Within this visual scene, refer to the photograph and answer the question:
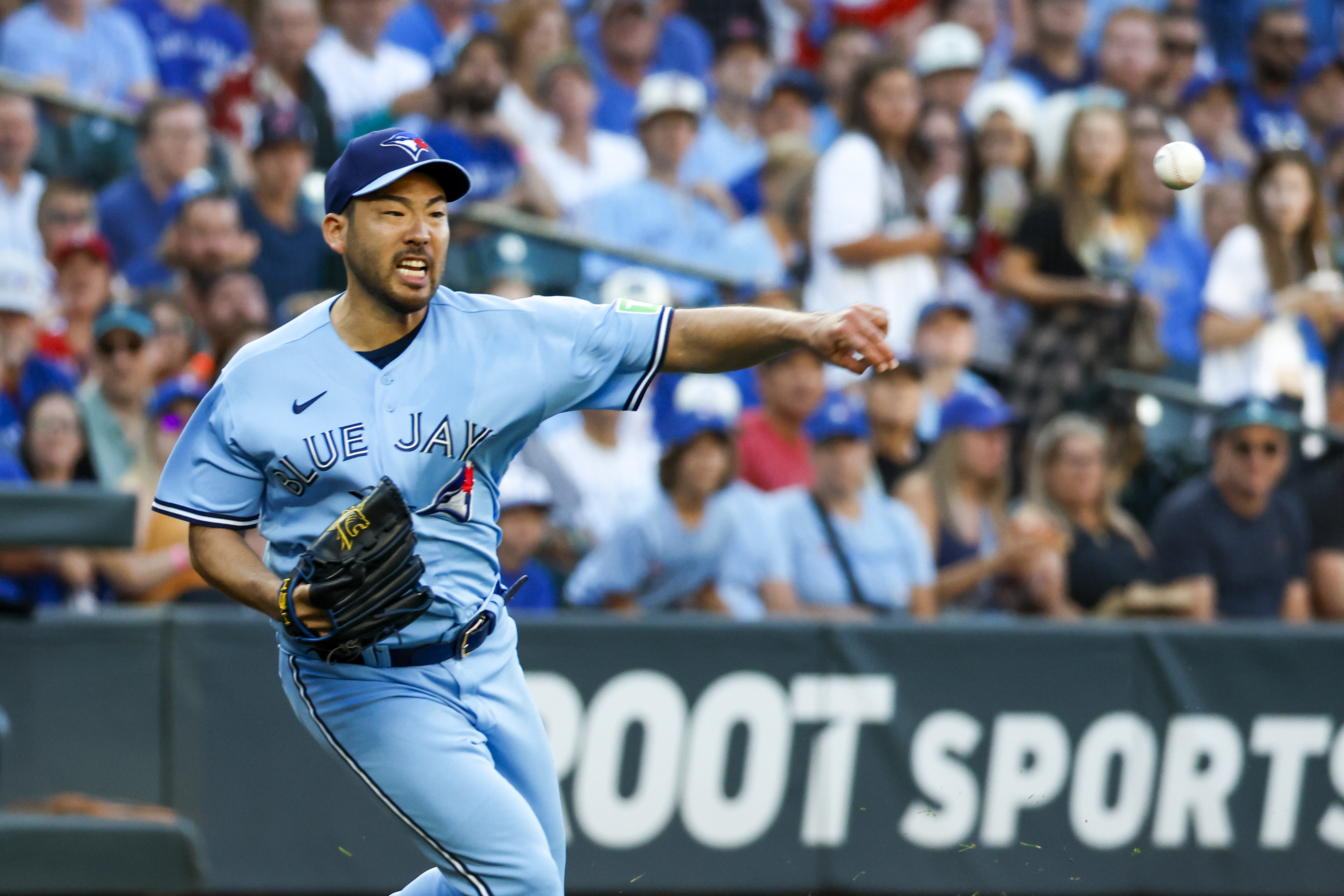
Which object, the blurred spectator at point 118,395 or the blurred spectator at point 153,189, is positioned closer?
the blurred spectator at point 118,395

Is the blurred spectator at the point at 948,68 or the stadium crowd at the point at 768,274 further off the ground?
the blurred spectator at the point at 948,68

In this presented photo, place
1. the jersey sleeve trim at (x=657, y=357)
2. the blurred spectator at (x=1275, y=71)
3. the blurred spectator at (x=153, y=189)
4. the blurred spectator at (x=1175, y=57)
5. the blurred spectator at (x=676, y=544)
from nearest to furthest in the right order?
1. the jersey sleeve trim at (x=657, y=357)
2. the blurred spectator at (x=676, y=544)
3. the blurred spectator at (x=153, y=189)
4. the blurred spectator at (x=1175, y=57)
5. the blurred spectator at (x=1275, y=71)

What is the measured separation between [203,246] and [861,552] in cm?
347

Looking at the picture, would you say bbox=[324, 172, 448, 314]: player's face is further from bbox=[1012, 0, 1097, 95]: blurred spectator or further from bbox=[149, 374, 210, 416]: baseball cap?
bbox=[1012, 0, 1097, 95]: blurred spectator

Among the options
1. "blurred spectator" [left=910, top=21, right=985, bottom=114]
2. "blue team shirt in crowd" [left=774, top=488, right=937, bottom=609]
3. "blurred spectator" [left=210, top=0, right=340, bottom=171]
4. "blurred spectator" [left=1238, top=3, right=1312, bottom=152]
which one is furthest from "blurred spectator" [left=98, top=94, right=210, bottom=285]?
"blurred spectator" [left=1238, top=3, right=1312, bottom=152]

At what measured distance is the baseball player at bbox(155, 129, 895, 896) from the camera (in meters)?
3.78

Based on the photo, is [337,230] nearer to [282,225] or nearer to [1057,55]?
[282,225]

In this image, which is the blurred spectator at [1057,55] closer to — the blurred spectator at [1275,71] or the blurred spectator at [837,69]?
the blurred spectator at [837,69]

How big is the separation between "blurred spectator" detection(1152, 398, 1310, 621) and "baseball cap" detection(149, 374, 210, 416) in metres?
4.45

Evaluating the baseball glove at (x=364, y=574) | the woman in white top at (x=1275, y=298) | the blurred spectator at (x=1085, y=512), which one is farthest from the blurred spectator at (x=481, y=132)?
the baseball glove at (x=364, y=574)

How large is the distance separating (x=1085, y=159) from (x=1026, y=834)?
12.2 ft

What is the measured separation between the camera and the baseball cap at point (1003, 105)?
9734 millimetres

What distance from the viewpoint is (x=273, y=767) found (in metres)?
7.12

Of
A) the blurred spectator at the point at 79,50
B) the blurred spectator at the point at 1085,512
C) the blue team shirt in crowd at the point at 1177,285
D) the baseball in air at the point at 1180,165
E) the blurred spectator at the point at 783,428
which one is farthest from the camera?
the blue team shirt in crowd at the point at 1177,285
